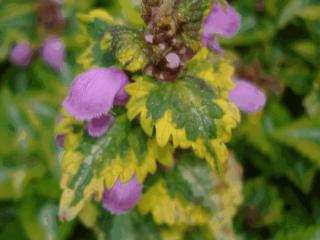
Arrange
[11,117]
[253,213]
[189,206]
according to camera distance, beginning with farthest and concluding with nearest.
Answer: [11,117]
[253,213]
[189,206]

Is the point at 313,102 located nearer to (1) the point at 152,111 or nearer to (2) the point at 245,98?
(2) the point at 245,98

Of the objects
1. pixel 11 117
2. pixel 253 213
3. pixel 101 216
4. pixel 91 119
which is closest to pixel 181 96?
pixel 91 119

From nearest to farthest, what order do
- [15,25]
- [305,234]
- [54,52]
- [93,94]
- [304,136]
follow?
[93,94] < [305,234] < [304,136] < [54,52] < [15,25]

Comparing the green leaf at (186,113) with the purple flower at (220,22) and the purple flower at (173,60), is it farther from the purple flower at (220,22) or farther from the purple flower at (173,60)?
the purple flower at (220,22)

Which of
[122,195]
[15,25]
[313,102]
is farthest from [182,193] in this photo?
[15,25]

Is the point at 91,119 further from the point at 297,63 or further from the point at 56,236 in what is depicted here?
the point at 297,63

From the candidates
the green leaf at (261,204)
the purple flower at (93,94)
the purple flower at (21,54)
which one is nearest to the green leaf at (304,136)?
the green leaf at (261,204)
